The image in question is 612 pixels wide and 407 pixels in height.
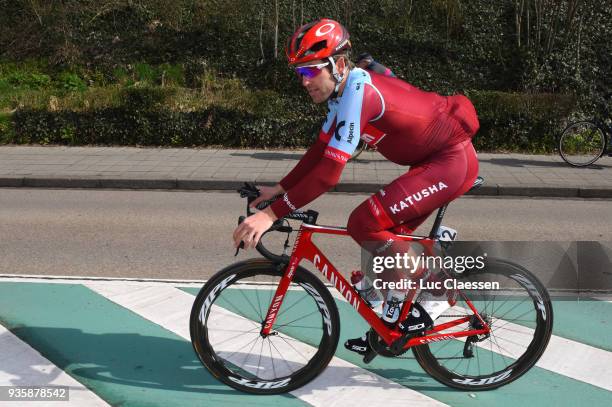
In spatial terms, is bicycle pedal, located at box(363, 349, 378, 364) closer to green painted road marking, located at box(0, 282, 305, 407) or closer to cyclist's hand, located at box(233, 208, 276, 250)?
green painted road marking, located at box(0, 282, 305, 407)

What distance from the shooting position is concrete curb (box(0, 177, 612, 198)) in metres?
10.7

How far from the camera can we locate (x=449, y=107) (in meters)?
3.68

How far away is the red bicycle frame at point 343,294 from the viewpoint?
3.68 m

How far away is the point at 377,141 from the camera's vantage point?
12.0 ft

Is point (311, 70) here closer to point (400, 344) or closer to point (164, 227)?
point (400, 344)

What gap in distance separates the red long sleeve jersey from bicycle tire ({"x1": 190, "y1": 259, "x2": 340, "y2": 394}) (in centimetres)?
50

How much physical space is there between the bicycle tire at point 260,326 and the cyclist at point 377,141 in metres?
0.34

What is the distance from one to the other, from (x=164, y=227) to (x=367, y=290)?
189 inches

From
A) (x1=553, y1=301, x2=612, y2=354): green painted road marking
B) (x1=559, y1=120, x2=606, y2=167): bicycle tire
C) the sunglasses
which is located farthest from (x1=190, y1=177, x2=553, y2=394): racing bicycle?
(x1=559, y1=120, x2=606, y2=167): bicycle tire

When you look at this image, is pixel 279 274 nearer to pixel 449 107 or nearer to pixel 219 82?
pixel 449 107

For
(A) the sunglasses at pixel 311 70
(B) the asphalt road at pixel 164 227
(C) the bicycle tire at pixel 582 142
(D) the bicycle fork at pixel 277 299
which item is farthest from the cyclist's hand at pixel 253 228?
(C) the bicycle tire at pixel 582 142

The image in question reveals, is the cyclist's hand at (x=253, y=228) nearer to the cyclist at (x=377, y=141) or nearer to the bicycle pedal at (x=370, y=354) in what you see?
the cyclist at (x=377, y=141)

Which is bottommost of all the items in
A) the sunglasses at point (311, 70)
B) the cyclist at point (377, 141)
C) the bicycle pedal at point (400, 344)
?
the bicycle pedal at point (400, 344)

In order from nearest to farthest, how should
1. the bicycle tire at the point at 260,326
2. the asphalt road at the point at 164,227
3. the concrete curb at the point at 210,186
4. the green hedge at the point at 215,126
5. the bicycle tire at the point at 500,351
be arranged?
1. the bicycle tire at the point at 260,326
2. the bicycle tire at the point at 500,351
3. the asphalt road at the point at 164,227
4. the concrete curb at the point at 210,186
5. the green hedge at the point at 215,126
